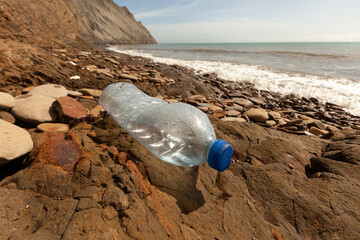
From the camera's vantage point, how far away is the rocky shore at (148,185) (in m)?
0.89

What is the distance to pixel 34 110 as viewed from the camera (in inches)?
68.3

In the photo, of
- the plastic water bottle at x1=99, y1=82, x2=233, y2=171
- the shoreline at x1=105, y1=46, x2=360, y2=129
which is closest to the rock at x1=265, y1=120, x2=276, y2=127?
the shoreline at x1=105, y1=46, x2=360, y2=129

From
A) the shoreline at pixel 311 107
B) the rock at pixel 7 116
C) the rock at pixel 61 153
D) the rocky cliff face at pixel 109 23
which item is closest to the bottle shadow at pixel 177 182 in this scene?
the rock at pixel 61 153

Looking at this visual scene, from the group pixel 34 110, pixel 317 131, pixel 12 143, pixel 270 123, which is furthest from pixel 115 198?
pixel 317 131

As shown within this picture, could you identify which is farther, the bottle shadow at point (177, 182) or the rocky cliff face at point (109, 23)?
the rocky cliff face at point (109, 23)

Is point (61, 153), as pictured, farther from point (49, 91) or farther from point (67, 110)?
point (49, 91)

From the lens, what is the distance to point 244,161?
1.87 m

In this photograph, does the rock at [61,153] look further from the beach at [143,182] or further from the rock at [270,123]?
the rock at [270,123]

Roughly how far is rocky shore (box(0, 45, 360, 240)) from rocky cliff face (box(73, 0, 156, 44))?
27.8m

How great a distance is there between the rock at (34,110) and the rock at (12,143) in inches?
18.5

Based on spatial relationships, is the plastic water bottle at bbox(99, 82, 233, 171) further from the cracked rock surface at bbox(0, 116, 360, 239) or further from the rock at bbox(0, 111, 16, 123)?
the rock at bbox(0, 111, 16, 123)

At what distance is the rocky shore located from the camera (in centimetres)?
89

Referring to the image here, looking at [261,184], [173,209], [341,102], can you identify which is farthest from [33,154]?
[341,102]

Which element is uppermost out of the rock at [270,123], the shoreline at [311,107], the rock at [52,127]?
the rock at [52,127]
